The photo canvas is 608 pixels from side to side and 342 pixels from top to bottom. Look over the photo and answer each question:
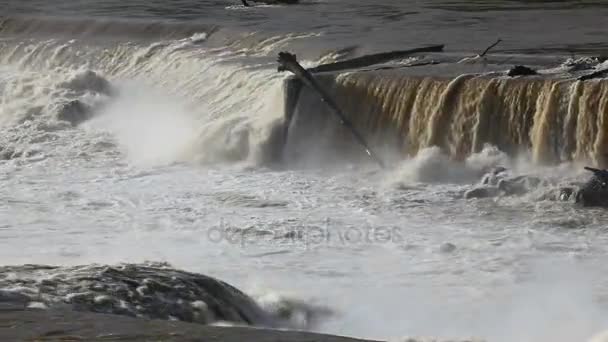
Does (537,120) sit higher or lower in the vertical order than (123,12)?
lower

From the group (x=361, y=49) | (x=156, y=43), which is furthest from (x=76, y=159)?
(x=156, y=43)

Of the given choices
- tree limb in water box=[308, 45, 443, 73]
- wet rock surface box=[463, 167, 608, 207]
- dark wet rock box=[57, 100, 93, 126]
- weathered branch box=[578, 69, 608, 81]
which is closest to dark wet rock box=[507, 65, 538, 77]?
weathered branch box=[578, 69, 608, 81]

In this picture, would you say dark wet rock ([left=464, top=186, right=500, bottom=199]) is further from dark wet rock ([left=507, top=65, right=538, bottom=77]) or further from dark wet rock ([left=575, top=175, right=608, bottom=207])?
dark wet rock ([left=507, top=65, right=538, bottom=77])

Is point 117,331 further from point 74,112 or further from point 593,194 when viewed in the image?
point 74,112

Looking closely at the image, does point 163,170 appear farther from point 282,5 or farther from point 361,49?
point 282,5

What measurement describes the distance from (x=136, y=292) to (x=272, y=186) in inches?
246

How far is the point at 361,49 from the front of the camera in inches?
674

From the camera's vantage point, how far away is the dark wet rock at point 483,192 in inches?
491

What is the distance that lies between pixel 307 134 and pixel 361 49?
2.47 m

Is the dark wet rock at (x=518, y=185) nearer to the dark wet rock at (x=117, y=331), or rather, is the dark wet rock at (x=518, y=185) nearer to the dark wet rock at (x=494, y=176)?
the dark wet rock at (x=494, y=176)

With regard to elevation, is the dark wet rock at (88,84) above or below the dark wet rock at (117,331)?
above

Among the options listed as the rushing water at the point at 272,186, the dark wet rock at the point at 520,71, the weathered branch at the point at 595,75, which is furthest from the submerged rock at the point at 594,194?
the dark wet rock at the point at 520,71

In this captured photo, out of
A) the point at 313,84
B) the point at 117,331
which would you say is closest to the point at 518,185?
the point at 313,84

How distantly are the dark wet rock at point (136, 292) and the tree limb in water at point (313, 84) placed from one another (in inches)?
262
